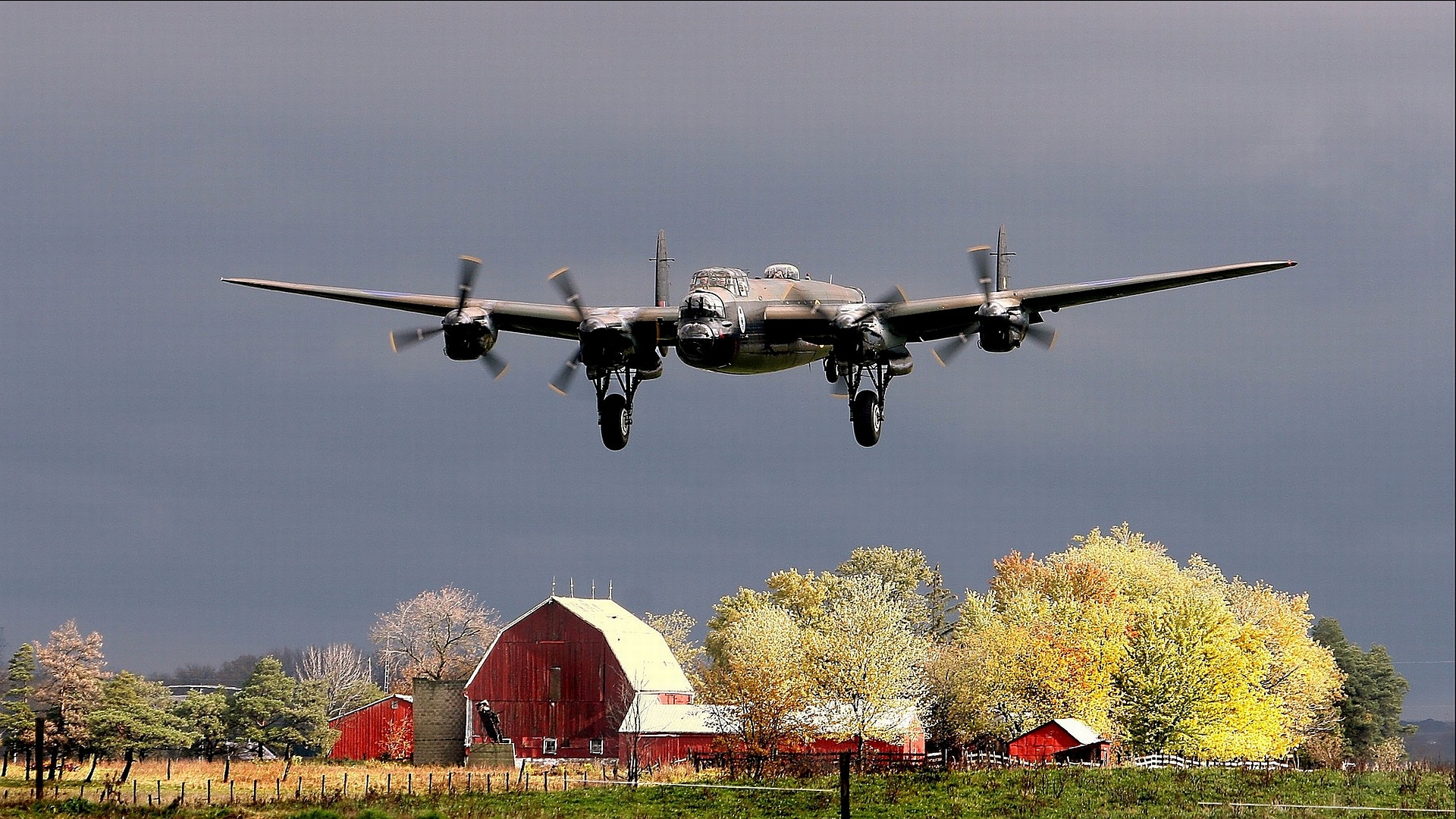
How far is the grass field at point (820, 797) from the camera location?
52375 millimetres

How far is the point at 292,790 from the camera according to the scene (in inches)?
2498

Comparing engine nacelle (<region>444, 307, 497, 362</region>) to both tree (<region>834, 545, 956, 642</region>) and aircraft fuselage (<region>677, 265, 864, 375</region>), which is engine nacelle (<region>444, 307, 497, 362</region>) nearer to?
aircraft fuselage (<region>677, 265, 864, 375</region>)

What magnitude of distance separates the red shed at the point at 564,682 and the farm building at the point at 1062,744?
26.3m

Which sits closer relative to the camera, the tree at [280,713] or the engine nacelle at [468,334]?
the engine nacelle at [468,334]

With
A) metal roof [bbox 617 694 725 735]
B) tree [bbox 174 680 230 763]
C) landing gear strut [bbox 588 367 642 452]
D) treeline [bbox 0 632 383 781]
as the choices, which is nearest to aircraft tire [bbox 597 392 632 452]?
landing gear strut [bbox 588 367 642 452]

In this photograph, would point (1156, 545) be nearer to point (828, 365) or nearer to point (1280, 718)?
point (1280, 718)

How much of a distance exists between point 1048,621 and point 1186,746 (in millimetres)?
16235

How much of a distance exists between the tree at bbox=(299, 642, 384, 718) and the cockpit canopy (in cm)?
7596

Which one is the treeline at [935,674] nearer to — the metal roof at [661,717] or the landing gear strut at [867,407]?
the metal roof at [661,717]

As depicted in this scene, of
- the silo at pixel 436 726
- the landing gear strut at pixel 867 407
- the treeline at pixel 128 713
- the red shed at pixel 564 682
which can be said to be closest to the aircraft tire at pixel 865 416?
the landing gear strut at pixel 867 407

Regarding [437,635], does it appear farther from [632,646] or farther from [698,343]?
[698,343]

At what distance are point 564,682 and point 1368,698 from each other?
2938 inches

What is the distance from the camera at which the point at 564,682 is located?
98562 mm

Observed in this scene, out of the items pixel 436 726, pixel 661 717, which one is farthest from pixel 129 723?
pixel 661 717
